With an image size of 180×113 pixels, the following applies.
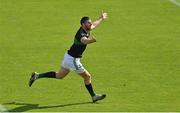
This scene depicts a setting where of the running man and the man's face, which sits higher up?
the man's face

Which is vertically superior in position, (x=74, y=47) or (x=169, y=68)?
(x=74, y=47)

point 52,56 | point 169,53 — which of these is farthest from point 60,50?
point 169,53

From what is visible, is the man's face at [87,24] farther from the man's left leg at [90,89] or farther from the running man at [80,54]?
the man's left leg at [90,89]

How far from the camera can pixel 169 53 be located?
2095 centimetres

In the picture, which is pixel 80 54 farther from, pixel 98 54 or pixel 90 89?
pixel 98 54

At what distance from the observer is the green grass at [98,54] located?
16.5 meters

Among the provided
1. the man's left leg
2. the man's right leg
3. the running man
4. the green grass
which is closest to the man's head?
the running man

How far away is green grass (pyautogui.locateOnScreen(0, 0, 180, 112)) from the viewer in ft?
54.2

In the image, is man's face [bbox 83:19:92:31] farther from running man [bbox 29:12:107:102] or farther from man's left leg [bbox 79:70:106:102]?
man's left leg [bbox 79:70:106:102]

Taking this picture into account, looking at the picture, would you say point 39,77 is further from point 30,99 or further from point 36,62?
point 36,62

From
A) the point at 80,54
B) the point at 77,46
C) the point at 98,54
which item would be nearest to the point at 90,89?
the point at 80,54

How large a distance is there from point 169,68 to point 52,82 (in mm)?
3910

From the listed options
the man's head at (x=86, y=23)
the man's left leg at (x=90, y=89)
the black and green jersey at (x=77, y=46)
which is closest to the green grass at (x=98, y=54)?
the man's left leg at (x=90, y=89)

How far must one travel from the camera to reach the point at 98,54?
Answer: 20.9 meters
